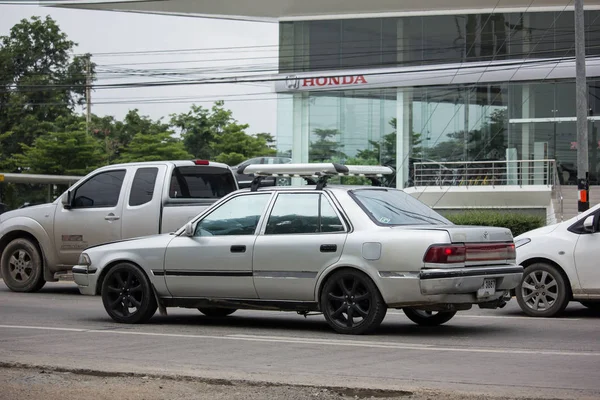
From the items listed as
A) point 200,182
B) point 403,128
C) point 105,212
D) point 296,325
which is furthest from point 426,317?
point 403,128

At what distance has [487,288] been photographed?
410 inches

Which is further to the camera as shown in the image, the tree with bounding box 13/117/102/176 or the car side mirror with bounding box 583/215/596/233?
the tree with bounding box 13/117/102/176

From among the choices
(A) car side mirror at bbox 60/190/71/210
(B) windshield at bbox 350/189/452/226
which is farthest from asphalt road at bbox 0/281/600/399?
(A) car side mirror at bbox 60/190/71/210

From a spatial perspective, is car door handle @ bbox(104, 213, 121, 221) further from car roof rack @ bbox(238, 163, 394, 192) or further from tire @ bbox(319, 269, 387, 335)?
tire @ bbox(319, 269, 387, 335)

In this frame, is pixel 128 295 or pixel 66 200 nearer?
pixel 128 295

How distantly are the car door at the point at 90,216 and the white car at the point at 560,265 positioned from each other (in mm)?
6604

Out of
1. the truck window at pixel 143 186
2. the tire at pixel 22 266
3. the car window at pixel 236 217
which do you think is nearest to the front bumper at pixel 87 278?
the car window at pixel 236 217

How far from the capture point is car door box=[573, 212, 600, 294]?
500 inches

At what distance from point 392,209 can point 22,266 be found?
27.9 feet

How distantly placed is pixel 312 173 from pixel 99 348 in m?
3.28

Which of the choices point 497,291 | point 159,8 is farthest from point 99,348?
point 159,8

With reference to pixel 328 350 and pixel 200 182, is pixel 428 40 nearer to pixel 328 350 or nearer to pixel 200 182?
pixel 200 182

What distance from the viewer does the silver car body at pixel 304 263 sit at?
33.3ft

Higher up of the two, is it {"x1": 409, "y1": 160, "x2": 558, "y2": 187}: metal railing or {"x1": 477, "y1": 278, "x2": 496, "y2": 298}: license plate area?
{"x1": 409, "y1": 160, "x2": 558, "y2": 187}: metal railing
